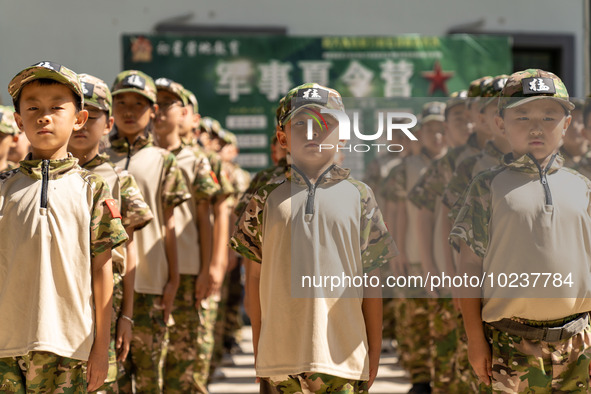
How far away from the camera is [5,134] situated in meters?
5.39

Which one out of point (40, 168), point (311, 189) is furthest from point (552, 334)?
point (40, 168)

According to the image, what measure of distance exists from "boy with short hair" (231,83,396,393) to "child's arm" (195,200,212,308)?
71.6 inches

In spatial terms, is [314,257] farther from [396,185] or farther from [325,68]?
[325,68]

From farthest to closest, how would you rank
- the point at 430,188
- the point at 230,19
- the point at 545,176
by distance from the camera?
the point at 230,19
the point at 430,188
the point at 545,176

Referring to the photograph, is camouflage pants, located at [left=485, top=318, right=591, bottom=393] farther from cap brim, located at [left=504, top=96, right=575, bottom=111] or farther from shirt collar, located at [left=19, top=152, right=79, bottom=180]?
shirt collar, located at [left=19, top=152, right=79, bottom=180]

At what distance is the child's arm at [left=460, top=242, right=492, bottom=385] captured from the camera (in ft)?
11.6

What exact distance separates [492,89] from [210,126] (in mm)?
4672

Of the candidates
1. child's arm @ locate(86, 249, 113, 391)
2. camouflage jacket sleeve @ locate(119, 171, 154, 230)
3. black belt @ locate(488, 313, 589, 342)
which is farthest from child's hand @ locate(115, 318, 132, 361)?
black belt @ locate(488, 313, 589, 342)

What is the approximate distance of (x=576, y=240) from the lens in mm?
3451

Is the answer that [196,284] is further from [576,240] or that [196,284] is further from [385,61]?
[385,61]

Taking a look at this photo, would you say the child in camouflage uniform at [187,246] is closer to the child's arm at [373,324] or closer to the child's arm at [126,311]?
the child's arm at [126,311]

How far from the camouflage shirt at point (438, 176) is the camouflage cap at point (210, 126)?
10.0ft

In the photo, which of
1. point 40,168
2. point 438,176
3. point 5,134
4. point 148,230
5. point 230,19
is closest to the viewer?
point 40,168

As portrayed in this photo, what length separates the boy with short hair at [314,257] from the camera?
3322mm
